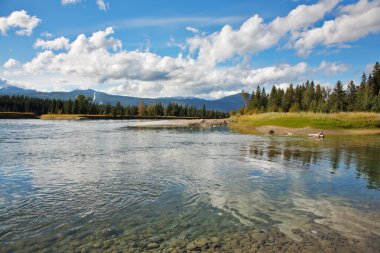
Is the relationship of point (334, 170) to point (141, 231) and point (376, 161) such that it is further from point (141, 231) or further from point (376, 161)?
point (141, 231)

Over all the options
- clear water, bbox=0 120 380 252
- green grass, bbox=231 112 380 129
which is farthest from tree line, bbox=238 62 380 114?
clear water, bbox=0 120 380 252

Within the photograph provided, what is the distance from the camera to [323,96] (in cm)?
17062

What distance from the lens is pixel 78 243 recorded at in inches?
312

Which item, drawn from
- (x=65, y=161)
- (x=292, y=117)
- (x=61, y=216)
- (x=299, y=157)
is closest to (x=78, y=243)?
(x=61, y=216)

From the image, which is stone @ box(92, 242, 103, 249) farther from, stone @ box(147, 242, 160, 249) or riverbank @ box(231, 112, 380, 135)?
riverbank @ box(231, 112, 380, 135)

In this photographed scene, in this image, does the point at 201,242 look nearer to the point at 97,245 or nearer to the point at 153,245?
the point at 153,245

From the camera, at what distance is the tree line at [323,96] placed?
11100 cm

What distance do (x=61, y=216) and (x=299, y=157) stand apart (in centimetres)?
1969

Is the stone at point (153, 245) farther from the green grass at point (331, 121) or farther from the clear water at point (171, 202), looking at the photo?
the green grass at point (331, 121)

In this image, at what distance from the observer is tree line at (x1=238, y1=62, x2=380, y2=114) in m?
111

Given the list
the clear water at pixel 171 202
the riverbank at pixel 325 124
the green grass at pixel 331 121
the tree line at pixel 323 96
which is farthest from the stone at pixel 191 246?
the tree line at pixel 323 96

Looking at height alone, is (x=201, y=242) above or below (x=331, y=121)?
below

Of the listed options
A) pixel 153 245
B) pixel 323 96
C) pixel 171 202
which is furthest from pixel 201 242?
pixel 323 96

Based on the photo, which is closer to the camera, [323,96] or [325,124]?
[325,124]
